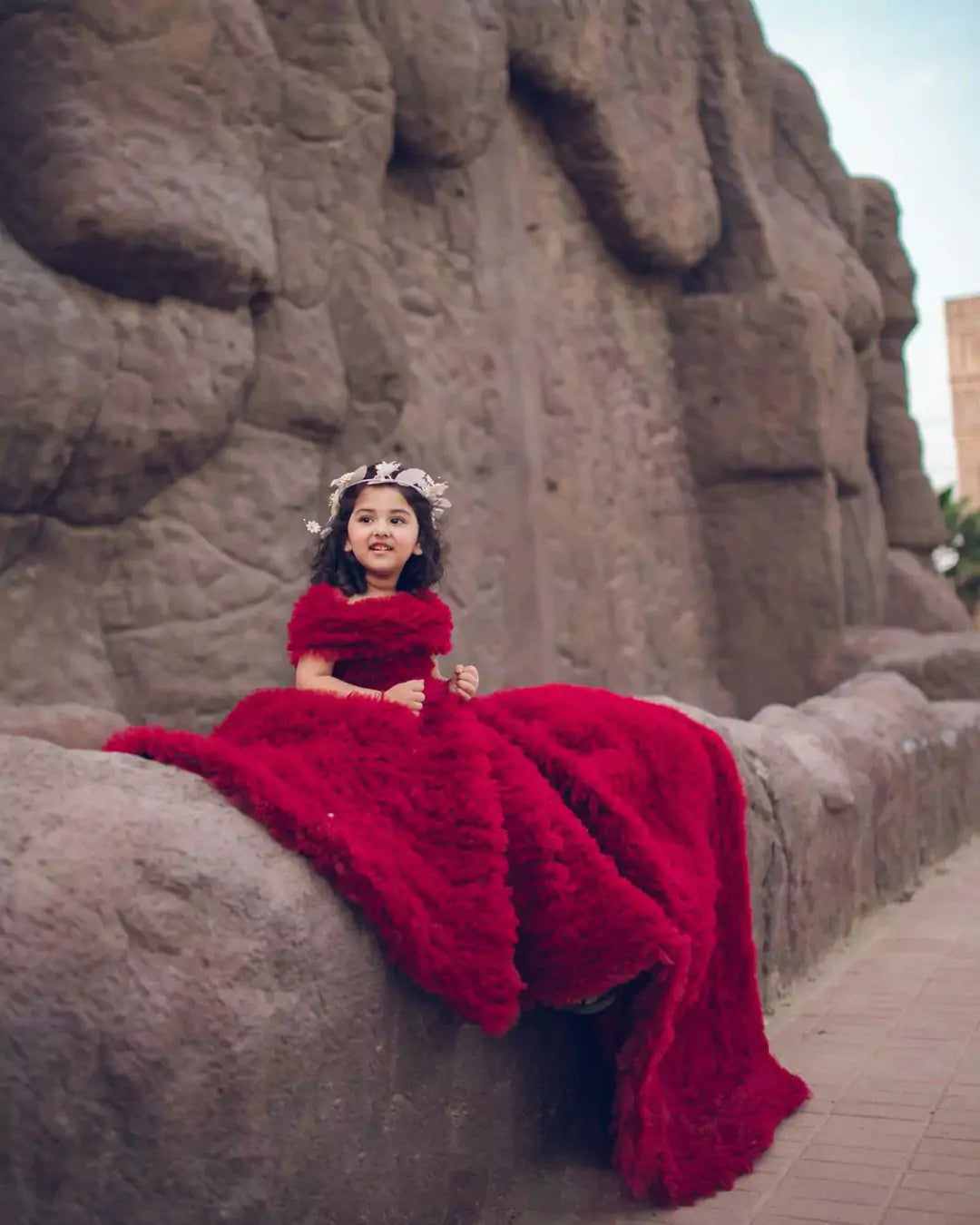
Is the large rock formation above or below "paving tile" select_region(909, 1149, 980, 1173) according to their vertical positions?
above

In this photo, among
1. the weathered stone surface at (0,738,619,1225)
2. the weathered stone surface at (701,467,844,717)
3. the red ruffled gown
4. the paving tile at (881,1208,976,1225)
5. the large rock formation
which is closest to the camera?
the weathered stone surface at (0,738,619,1225)

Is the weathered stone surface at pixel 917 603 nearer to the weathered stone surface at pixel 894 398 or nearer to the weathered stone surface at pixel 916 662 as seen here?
the weathered stone surface at pixel 894 398

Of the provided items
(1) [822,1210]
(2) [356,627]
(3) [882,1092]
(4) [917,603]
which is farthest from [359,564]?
(4) [917,603]

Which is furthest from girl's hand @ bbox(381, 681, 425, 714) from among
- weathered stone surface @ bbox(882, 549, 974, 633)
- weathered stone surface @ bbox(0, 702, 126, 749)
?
weathered stone surface @ bbox(882, 549, 974, 633)

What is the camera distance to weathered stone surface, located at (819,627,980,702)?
7.62 meters

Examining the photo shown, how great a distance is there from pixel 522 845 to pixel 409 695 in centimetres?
31

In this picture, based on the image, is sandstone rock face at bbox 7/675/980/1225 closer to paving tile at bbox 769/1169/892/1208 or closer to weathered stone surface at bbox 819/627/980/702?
paving tile at bbox 769/1169/892/1208

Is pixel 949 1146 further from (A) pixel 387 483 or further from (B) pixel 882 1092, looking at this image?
(A) pixel 387 483

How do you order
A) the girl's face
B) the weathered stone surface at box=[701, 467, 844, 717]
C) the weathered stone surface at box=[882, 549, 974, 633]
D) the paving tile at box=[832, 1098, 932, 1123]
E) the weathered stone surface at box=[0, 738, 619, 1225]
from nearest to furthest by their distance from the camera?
the weathered stone surface at box=[0, 738, 619, 1225] < the girl's face < the paving tile at box=[832, 1098, 932, 1123] < the weathered stone surface at box=[701, 467, 844, 717] < the weathered stone surface at box=[882, 549, 974, 633]

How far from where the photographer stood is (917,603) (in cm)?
879

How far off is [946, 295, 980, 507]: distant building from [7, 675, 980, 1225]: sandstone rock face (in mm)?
22076

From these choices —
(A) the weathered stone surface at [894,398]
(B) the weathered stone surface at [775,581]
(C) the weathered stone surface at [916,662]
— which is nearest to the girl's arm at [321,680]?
(B) the weathered stone surface at [775,581]

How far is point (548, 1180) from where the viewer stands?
8.09 feet

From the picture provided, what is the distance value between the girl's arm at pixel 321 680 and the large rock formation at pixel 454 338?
4.95ft
